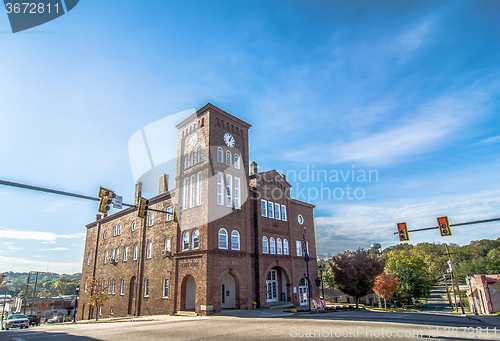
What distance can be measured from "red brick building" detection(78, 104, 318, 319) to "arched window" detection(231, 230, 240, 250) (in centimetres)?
9

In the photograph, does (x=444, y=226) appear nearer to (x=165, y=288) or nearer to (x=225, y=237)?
(x=225, y=237)

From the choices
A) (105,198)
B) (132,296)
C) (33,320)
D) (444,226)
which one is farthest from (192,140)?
(33,320)

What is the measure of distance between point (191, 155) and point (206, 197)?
17.6 ft

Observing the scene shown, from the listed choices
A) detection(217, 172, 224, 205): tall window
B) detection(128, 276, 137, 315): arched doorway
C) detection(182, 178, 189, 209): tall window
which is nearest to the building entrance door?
detection(217, 172, 224, 205): tall window

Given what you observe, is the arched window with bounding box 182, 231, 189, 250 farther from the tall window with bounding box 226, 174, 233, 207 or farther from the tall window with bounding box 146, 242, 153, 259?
the tall window with bounding box 146, 242, 153, 259

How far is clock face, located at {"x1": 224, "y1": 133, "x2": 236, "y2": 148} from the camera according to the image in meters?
28.9

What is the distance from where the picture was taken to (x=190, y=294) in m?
27.5

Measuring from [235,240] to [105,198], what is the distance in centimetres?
1478

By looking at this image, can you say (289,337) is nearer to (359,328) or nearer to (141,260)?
(359,328)

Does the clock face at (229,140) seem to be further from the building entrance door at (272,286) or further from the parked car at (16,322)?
the parked car at (16,322)

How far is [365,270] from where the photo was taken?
106ft

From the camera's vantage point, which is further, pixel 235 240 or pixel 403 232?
pixel 235 240

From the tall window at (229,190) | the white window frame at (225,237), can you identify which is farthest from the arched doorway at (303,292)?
the tall window at (229,190)

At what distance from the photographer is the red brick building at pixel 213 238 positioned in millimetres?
25266
